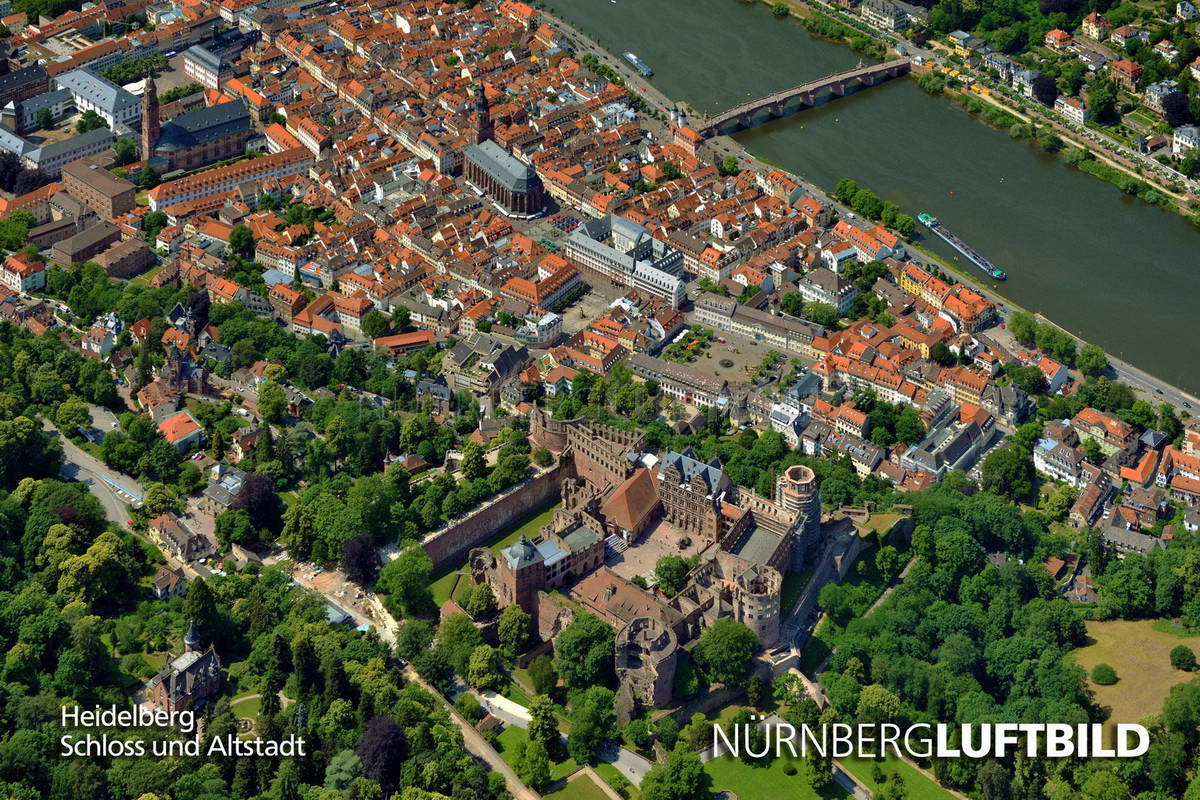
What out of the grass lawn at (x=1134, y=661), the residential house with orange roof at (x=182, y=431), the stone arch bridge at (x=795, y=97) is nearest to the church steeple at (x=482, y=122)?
the stone arch bridge at (x=795, y=97)

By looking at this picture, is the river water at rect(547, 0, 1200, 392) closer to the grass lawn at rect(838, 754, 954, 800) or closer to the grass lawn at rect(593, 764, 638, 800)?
the grass lawn at rect(838, 754, 954, 800)

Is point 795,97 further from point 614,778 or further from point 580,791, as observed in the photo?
point 580,791

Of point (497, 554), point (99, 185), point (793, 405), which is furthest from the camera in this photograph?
point (99, 185)

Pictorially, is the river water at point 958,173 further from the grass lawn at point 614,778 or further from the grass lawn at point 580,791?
the grass lawn at point 580,791

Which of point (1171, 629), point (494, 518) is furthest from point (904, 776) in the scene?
point (494, 518)

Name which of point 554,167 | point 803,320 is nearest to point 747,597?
point 803,320

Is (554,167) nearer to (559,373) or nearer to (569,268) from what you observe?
(569,268)

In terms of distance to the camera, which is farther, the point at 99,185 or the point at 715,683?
the point at 99,185
